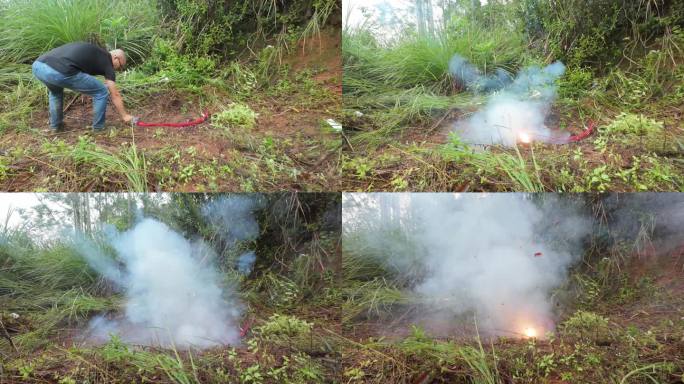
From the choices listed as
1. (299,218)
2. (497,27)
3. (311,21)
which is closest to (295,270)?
(299,218)

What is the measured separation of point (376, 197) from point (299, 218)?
377mm

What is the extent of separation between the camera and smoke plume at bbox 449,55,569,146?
2195mm

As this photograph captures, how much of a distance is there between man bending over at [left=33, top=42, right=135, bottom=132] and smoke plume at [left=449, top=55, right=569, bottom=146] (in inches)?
63.6

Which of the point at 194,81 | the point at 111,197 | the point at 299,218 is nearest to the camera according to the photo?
the point at 111,197

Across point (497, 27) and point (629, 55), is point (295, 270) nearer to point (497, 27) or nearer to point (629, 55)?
point (497, 27)

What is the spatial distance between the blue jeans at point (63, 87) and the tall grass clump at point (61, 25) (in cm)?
17

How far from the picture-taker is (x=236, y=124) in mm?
2301

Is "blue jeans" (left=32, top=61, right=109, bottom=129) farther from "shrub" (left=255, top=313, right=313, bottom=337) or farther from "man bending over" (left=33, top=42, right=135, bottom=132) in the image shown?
"shrub" (left=255, top=313, right=313, bottom=337)

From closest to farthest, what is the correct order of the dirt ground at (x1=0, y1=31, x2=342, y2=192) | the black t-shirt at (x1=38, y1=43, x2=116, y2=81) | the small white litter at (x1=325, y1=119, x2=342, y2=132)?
the dirt ground at (x1=0, y1=31, x2=342, y2=192) < the black t-shirt at (x1=38, y1=43, x2=116, y2=81) < the small white litter at (x1=325, y1=119, x2=342, y2=132)

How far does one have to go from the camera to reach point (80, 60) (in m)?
2.18

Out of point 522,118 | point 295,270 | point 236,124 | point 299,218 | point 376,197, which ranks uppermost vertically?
point 522,118

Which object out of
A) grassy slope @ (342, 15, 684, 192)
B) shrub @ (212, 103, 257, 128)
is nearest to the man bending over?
shrub @ (212, 103, 257, 128)

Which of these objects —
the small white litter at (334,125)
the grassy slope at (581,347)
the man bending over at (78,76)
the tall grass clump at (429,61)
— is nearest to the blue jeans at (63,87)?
the man bending over at (78,76)

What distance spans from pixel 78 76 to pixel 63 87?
99mm
